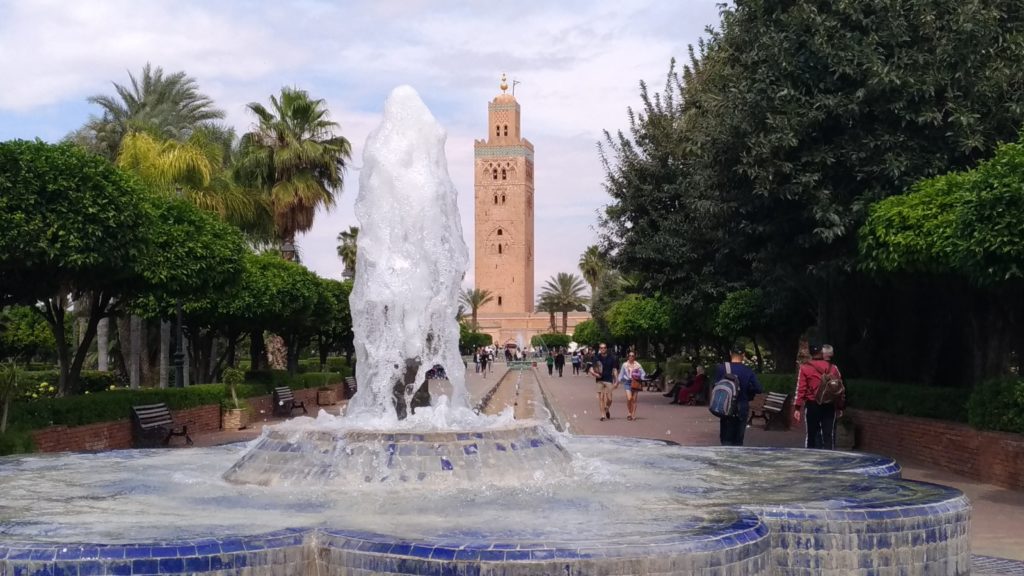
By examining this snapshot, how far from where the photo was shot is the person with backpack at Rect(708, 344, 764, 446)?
11.9 metres

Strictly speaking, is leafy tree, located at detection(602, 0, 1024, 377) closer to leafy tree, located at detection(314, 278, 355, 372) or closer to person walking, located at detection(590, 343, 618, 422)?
person walking, located at detection(590, 343, 618, 422)

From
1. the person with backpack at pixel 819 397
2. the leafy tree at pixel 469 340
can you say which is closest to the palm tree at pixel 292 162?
the person with backpack at pixel 819 397

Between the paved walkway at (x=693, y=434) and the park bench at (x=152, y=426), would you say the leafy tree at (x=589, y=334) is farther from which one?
the park bench at (x=152, y=426)

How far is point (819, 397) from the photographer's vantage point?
471 inches

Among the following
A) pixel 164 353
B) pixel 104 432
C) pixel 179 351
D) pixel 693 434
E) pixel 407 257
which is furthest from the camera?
pixel 164 353

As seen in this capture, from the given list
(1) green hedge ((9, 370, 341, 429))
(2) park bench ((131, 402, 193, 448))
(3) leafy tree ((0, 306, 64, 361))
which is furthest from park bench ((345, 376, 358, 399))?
(2) park bench ((131, 402, 193, 448))

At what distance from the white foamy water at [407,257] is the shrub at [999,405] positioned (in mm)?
5699

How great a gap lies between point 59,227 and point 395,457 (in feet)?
24.9

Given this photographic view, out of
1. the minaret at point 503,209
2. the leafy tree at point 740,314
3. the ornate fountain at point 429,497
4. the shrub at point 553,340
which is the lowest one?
the ornate fountain at point 429,497

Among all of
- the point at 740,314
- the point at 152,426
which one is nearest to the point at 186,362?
the point at 152,426

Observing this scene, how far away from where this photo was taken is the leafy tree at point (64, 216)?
12789mm

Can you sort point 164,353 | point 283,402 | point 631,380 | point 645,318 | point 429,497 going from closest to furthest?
1. point 429,497
2. point 631,380
3. point 283,402
4. point 164,353
5. point 645,318

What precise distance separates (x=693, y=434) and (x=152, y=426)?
28.5 feet

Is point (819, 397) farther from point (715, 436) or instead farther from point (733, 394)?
point (715, 436)
